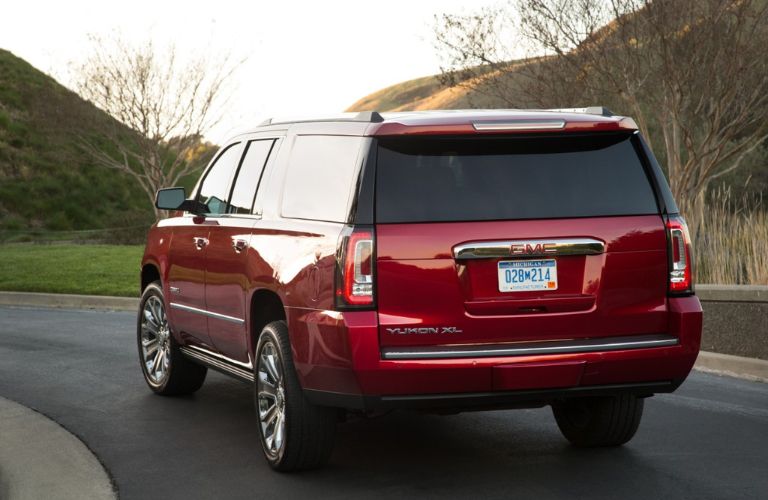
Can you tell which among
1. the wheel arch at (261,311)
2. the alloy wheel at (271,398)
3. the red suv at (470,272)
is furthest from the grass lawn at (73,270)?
the red suv at (470,272)

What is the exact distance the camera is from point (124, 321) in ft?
51.7

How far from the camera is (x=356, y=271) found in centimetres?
606

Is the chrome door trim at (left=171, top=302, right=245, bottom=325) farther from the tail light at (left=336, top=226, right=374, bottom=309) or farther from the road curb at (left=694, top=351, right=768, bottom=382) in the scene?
the road curb at (left=694, top=351, right=768, bottom=382)

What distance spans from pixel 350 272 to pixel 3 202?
48.2 m

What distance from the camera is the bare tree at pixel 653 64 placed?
18328 mm

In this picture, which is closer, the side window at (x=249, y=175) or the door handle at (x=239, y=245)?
the door handle at (x=239, y=245)

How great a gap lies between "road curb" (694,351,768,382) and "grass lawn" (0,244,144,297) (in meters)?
10.6

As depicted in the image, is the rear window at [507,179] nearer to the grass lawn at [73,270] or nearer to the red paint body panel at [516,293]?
the red paint body panel at [516,293]

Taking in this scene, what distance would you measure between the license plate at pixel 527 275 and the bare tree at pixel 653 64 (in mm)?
Result: 11879

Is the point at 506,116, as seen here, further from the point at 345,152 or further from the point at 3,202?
the point at 3,202

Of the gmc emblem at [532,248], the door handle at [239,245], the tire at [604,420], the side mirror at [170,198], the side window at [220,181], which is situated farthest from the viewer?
the side mirror at [170,198]

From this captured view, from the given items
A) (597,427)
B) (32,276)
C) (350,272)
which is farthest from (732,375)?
(32,276)

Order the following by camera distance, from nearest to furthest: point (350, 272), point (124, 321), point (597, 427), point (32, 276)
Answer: point (350, 272) → point (597, 427) → point (124, 321) → point (32, 276)

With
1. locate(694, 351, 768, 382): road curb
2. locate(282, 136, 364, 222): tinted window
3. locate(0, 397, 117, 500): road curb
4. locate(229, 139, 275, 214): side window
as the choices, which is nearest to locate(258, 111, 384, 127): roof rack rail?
locate(282, 136, 364, 222): tinted window
